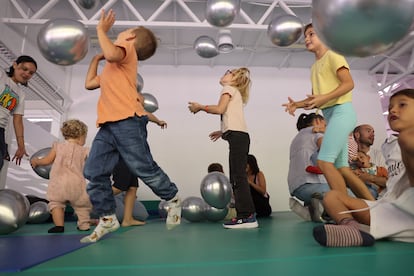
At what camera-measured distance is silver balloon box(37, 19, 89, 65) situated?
190 cm

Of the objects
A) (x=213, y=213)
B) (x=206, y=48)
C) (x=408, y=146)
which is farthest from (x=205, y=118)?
(x=408, y=146)

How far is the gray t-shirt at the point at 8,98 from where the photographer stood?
260 centimetres

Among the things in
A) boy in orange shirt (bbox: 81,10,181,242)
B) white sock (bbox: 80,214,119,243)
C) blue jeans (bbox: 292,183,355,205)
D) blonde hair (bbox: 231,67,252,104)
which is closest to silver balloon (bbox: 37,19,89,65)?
boy in orange shirt (bbox: 81,10,181,242)

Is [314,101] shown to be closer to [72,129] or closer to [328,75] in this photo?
[328,75]

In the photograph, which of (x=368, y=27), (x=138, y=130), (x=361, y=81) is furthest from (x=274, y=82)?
(x=368, y=27)

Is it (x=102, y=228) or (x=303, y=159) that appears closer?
(x=102, y=228)

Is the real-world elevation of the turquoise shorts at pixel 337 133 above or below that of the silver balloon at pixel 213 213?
→ above

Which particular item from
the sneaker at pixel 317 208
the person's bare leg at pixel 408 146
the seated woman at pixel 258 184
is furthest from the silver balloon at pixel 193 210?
the person's bare leg at pixel 408 146

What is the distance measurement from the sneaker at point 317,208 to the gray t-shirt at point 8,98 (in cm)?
274

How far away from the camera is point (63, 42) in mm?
1906

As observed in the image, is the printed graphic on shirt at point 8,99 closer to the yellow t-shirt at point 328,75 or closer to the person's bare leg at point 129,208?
the person's bare leg at point 129,208

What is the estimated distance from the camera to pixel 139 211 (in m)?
3.72

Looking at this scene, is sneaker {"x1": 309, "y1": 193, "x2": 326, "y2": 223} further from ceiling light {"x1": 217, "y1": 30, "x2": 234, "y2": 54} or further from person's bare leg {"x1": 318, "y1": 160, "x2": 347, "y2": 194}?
ceiling light {"x1": 217, "y1": 30, "x2": 234, "y2": 54}

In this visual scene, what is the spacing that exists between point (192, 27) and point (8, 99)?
2742mm
